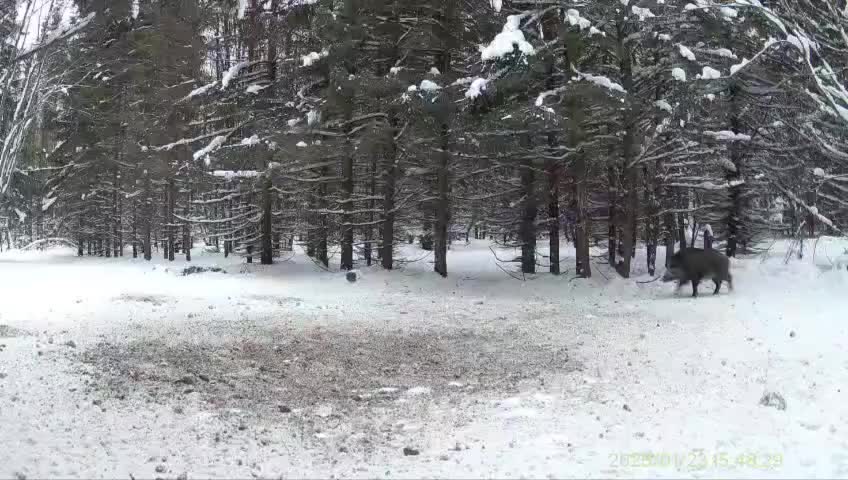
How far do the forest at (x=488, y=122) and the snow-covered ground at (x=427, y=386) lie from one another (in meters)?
4.54

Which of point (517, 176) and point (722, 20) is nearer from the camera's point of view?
point (722, 20)

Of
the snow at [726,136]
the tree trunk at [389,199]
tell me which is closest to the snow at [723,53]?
the snow at [726,136]

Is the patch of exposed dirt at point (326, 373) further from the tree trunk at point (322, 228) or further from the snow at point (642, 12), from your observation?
the tree trunk at point (322, 228)

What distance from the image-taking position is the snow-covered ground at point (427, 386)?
520 cm

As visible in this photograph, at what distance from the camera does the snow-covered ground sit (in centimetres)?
520

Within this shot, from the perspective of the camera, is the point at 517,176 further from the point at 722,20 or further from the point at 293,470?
the point at 293,470

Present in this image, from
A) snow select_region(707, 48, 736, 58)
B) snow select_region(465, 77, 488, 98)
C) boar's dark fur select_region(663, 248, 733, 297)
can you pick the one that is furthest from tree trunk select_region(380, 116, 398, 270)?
snow select_region(707, 48, 736, 58)

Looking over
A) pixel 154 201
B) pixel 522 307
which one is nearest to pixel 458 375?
pixel 522 307

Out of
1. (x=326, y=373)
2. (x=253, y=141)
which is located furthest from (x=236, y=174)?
(x=326, y=373)

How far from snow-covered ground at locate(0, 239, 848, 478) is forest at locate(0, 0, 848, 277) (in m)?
4.54

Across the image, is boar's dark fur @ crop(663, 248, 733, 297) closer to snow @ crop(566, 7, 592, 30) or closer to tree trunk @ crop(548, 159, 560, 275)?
tree trunk @ crop(548, 159, 560, 275)

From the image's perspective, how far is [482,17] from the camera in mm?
19125

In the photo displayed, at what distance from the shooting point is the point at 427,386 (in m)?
7.98

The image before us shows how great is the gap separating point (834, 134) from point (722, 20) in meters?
3.95
